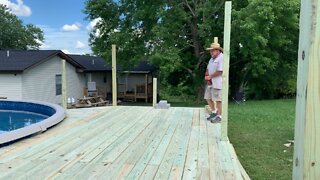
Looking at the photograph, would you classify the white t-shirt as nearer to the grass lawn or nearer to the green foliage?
the grass lawn

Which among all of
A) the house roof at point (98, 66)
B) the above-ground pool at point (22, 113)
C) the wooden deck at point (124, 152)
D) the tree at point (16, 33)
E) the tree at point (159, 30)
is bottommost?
the above-ground pool at point (22, 113)

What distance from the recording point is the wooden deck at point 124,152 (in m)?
2.92

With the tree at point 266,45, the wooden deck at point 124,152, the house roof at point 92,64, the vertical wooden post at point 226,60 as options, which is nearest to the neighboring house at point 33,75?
the house roof at point 92,64

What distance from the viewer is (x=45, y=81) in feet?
52.7

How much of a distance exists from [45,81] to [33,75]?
912 mm

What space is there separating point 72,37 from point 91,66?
33.5 feet

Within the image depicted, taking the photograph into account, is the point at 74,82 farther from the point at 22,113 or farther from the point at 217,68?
the point at 217,68

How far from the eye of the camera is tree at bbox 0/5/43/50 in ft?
95.4

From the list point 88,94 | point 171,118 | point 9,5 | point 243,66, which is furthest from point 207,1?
point 9,5

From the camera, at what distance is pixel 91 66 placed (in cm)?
2055

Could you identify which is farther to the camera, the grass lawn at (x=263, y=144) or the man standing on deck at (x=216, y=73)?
the man standing on deck at (x=216, y=73)

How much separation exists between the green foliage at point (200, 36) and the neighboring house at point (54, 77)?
2.14 metres

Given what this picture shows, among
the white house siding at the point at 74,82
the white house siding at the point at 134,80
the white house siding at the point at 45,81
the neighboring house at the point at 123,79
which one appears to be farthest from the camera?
the white house siding at the point at 134,80

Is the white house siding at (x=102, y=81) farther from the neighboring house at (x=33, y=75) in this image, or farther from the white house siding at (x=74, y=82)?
the neighboring house at (x=33, y=75)
